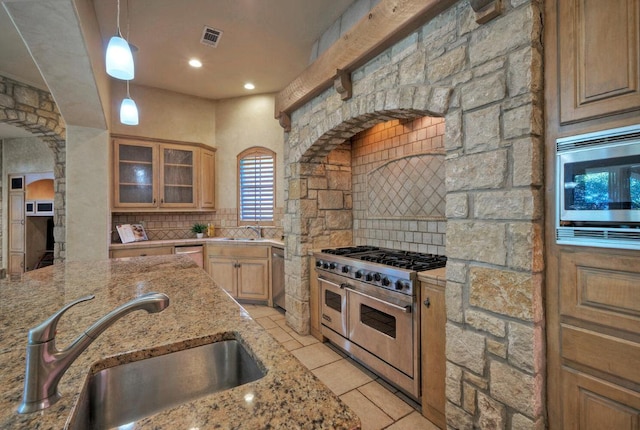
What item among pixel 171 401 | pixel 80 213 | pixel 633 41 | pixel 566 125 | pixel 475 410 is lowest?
pixel 475 410

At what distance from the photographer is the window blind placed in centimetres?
489

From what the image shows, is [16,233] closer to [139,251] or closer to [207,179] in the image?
[139,251]

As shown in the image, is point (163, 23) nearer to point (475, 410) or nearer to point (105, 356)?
point (105, 356)

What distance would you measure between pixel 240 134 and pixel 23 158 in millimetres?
5516

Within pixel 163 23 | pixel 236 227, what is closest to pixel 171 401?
pixel 163 23

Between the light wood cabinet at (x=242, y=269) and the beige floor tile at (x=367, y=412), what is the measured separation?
7.52ft

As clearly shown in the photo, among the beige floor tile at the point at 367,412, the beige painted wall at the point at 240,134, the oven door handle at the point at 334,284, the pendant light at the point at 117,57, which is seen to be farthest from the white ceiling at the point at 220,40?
the beige floor tile at the point at 367,412

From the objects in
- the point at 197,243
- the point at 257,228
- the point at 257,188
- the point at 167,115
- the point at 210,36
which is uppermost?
the point at 210,36

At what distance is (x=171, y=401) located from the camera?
39.1 inches

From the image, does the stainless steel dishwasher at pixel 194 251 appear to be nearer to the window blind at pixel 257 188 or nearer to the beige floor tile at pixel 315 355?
the window blind at pixel 257 188

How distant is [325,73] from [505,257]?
2085 millimetres

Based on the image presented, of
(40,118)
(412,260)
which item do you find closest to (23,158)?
(40,118)

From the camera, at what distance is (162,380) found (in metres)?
0.99

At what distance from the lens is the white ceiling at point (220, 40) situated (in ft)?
9.24
